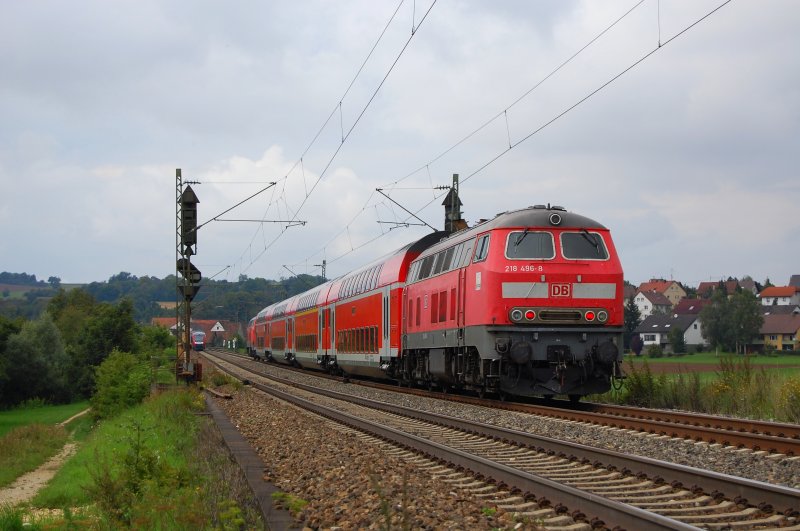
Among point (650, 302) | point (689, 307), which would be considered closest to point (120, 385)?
point (689, 307)

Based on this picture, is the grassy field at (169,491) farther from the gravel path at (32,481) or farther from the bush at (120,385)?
the bush at (120,385)

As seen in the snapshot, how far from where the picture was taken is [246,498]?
8758 millimetres

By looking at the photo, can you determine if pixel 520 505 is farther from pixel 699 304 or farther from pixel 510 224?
pixel 699 304

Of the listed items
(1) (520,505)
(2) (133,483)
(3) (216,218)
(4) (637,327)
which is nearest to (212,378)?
(3) (216,218)

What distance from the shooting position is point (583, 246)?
18.6m

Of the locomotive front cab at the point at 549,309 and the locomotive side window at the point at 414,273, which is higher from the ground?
the locomotive side window at the point at 414,273

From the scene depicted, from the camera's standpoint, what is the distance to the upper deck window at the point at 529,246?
18.2 m

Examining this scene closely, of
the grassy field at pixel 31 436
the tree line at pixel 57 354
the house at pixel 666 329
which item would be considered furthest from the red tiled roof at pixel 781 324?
the grassy field at pixel 31 436

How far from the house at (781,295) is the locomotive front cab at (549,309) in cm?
16767

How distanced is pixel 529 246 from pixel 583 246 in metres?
1.15

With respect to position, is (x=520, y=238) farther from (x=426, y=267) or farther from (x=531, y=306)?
(x=426, y=267)

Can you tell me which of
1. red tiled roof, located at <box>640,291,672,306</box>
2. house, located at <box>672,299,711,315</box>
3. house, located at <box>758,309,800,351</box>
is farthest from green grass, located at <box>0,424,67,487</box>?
red tiled roof, located at <box>640,291,672,306</box>

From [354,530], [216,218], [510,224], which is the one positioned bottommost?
[354,530]

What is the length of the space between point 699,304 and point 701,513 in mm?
146958
